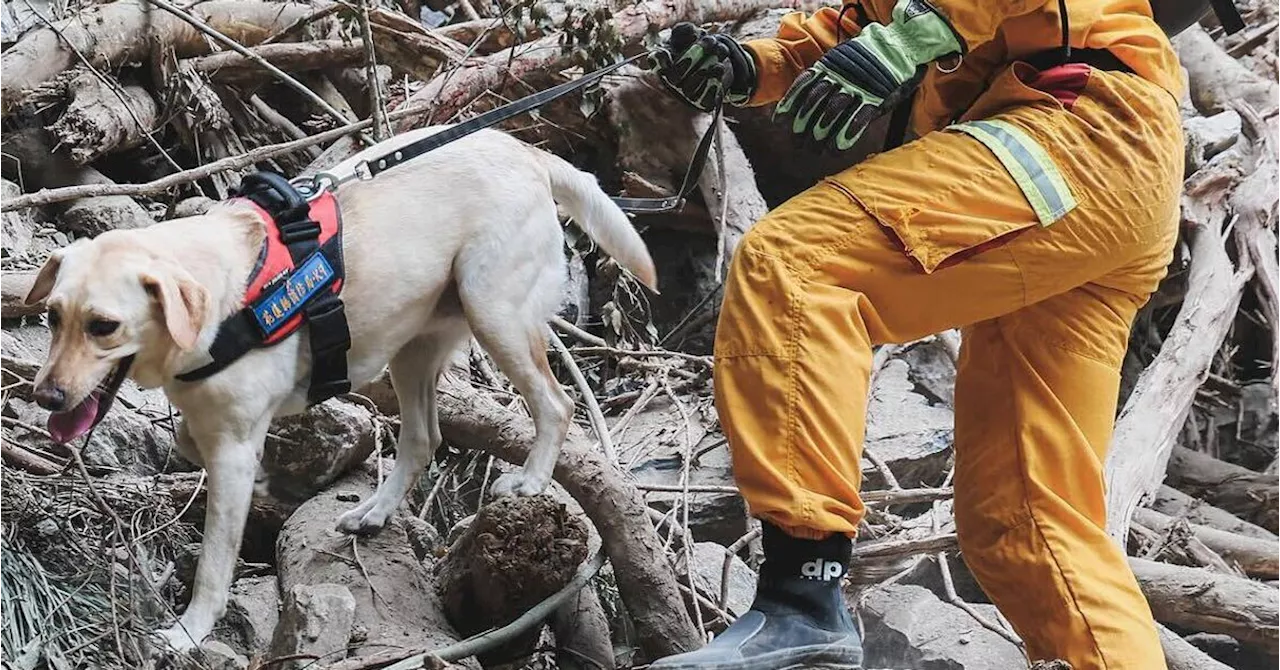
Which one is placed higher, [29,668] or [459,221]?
[459,221]

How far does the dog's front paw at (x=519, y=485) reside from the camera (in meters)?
3.01

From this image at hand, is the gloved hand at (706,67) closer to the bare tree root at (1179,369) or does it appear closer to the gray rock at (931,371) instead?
the bare tree root at (1179,369)


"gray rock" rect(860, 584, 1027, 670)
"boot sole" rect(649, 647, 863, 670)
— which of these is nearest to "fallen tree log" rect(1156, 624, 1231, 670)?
"gray rock" rect(860, 584, 1027, 670)

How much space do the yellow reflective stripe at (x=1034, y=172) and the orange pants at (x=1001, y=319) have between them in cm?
2

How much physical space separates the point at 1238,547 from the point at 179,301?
4.47m

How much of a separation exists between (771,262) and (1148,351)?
16.5ft

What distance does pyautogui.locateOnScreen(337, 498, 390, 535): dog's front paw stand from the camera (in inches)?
127

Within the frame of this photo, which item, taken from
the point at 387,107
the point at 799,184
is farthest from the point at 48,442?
the point at 799,184

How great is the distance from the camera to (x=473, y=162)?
3072 mm

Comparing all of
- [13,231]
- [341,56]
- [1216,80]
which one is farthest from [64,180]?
[1216,80]

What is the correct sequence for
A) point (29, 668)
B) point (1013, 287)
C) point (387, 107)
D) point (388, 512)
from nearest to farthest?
point (1013, 287) → point (29, 668) → point (388, 512) → point (387, 107)

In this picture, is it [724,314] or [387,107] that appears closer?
[724,314]

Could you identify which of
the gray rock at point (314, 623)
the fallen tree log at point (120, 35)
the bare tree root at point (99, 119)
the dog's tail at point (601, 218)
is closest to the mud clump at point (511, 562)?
the gray rock at point (314, 623)

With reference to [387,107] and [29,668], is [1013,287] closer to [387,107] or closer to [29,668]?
[29,668]
